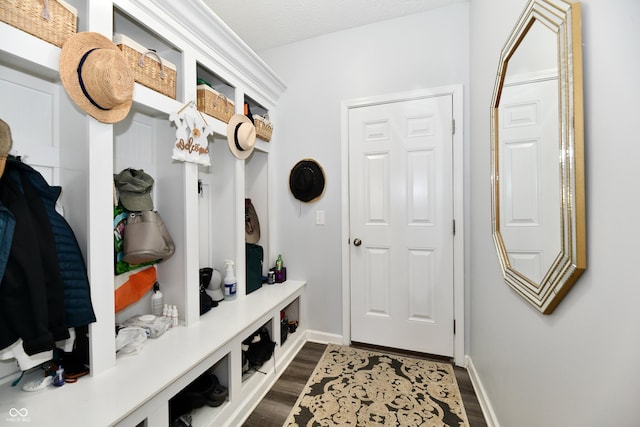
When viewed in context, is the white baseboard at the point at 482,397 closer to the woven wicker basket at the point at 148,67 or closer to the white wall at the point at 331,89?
the white wall at the point at 331,89

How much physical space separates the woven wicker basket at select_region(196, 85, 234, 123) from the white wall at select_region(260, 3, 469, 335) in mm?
687

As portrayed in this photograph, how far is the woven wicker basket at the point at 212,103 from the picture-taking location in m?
1.66

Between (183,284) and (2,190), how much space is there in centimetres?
84

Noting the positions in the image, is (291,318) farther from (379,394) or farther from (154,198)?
(154,198)

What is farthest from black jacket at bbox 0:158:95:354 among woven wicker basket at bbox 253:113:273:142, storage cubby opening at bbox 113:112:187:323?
woven wicker basket at bbox 253:113:273:142

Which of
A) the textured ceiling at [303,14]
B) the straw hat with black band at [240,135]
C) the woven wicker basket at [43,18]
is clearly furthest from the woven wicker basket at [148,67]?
the textured ceiling at [303,14]

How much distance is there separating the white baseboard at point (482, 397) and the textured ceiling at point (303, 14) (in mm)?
2719

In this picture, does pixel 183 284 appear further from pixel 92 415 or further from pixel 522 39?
pixel 522 39

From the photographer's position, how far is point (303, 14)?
82.0 inches

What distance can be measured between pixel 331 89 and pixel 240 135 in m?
0.98

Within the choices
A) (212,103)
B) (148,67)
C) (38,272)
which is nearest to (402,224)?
(212,103)

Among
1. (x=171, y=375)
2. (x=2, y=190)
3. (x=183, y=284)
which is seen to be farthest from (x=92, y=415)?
(x=2, y=190)

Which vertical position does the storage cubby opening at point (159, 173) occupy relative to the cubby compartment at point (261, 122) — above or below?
below

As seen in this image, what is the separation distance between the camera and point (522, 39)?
1086 mm
